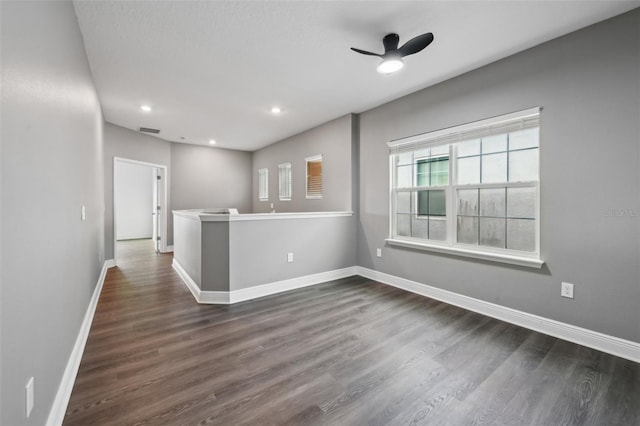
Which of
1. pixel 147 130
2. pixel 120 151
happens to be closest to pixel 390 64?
pixel 147 130

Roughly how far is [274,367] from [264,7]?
9.06 feet

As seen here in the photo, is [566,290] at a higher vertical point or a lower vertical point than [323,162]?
lower

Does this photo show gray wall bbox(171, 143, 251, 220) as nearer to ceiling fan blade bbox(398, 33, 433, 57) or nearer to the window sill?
the window sill

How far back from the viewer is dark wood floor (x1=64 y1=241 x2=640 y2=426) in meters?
1.60

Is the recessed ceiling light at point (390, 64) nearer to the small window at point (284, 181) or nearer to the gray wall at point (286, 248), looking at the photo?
the gray wall at point (286, 248)

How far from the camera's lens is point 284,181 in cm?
651

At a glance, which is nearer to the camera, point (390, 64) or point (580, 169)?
point (580, 169)

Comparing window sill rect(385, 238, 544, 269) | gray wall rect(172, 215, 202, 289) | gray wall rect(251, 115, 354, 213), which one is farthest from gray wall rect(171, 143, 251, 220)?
window sill rect(385, 238, 544, 269)

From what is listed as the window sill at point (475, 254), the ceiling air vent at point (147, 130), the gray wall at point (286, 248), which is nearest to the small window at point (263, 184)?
the ceiling air vent at point (147, 130)

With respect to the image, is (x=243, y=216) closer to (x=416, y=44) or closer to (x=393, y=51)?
(x=393, y=51)

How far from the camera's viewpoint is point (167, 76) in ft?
10.6

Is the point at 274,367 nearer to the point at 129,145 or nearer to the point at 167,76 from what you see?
the point at 167,76

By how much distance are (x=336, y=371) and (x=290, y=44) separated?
2.87 m

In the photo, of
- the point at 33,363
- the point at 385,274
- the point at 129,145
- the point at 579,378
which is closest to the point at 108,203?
the point at 129,145
